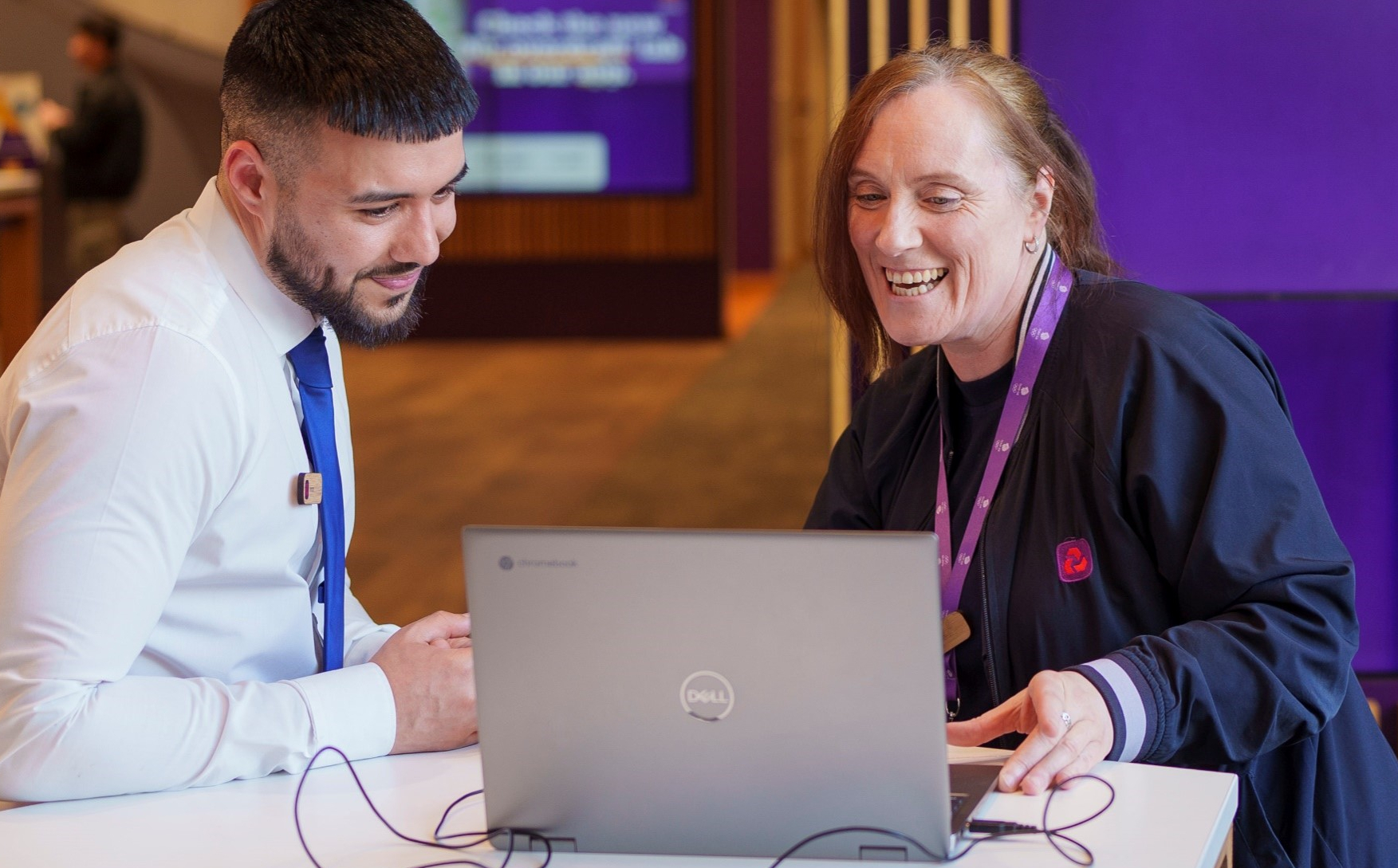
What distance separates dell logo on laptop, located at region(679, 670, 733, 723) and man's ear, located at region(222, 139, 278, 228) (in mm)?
814

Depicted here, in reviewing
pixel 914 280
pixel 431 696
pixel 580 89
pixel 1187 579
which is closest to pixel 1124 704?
pixel 1187 579

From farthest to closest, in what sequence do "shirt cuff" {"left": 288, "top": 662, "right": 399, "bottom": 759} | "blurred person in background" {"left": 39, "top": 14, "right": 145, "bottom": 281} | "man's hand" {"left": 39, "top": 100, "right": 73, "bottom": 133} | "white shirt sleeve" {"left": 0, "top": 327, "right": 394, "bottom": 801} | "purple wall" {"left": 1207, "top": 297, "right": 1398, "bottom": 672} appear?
"blurred person in background" {"left": 39, "top": 14, "right": 145, "bottom": 281} → "man's hand" {"left": 39, "top": 100, "right": 73, "bottom": 133} → "purple wall" {"left": 1207, "top": 297, "right": 1398, "bottom": 672} → "shirt cuff" {"left": 288, "top": 662, "right": 399, "bottom": 759} → "white shirt sleeve" {"left": 0, "top": 327, "right": 394, "bottom": 801}

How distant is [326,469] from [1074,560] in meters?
0.90

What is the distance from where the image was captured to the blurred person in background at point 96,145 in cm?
691

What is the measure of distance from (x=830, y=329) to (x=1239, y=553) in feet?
3.00

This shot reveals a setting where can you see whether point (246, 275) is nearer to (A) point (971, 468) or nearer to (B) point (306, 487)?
(B) point (306, 487)

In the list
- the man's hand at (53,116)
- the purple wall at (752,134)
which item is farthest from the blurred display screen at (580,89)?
the purple wall at (752,134)

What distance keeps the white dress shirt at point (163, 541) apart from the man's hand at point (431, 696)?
21 mm

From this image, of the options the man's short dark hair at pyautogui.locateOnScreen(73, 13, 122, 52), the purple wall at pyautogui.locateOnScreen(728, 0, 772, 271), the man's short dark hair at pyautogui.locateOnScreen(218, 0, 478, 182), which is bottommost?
the purple wall at pyautogui.locateOnScreen(728, 0, 772, 271)

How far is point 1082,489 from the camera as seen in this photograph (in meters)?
1.79

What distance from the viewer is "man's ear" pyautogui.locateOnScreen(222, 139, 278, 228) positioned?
1706 mm

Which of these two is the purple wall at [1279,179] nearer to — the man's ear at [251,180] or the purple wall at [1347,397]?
the purple wall at [1347,397]

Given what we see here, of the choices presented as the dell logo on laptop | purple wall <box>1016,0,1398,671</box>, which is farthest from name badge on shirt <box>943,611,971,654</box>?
purple wall <box>1016,0,1398,671</box>

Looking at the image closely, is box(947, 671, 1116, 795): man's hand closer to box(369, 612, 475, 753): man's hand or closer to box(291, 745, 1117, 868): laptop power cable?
box(291, 745, 1117, 868): laptop power cable
